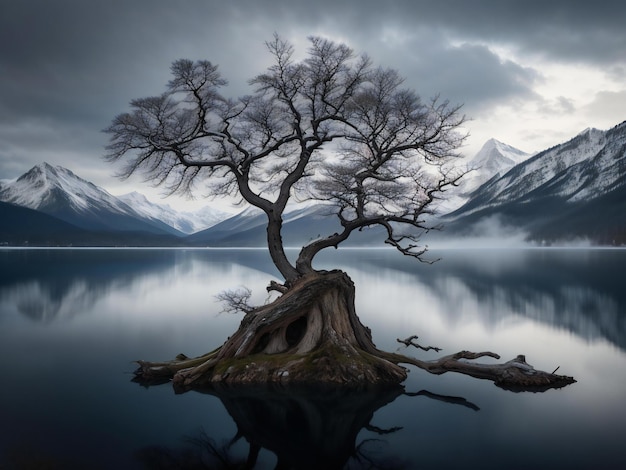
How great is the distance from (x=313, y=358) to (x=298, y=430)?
3.04 meters

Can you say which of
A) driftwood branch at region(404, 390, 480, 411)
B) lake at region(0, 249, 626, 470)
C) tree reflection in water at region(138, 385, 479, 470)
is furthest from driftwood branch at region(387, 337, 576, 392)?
tree reflection in water at region(138, 385, 479, 470)

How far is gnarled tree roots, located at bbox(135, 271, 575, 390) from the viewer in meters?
13.6

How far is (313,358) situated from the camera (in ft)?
45.2

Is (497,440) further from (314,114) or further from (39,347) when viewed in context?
(39,347)

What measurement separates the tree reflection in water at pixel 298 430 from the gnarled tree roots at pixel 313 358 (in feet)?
1.53

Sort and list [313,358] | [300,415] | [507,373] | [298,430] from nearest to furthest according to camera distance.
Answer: [298,430]
[300,415]
[313,358]
[507,373]

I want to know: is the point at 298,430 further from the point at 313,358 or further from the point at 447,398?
the point at 447,398

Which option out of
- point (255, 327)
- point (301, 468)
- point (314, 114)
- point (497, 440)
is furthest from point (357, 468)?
point (314, 114)

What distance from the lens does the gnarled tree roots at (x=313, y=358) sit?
44.5ft

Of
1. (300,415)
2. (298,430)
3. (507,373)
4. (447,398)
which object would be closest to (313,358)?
(300,415)

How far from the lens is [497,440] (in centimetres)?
1030

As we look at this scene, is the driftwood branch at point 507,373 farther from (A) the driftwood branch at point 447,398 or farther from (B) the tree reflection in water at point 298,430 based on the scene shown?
(B) the tree reflection in water at point 298,430

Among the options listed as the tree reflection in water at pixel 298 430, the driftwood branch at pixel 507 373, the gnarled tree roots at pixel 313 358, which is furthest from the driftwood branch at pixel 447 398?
the driftwood branch at pixel 507 373

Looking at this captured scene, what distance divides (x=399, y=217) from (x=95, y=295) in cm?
3809
